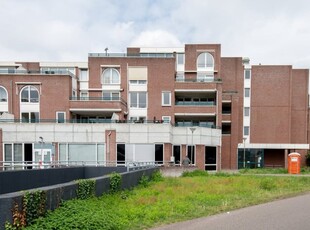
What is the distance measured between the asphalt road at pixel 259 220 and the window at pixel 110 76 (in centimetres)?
2793

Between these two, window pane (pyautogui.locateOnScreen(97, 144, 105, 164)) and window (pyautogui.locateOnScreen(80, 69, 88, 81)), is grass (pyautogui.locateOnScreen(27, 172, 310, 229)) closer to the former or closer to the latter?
window pane (pyautogui.locateOnScreen(97, 144, 105, 164))

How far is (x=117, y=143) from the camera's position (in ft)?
89.4

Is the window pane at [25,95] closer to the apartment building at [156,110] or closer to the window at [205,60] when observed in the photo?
the apartment building at [156,110]

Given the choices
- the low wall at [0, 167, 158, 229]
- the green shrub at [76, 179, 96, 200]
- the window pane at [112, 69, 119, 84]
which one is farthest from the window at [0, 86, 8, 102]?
the green shrub at [76, 179, 96, 200]

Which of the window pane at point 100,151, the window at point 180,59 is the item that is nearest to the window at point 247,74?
the window at point 180,59

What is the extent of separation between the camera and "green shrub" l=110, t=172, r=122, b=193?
1140 centimetres

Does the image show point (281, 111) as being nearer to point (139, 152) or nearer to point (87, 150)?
point (139, 152)

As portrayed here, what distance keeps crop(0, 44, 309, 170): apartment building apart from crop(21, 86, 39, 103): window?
0.11 metres

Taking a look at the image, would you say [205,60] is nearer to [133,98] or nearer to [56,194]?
[133,98]

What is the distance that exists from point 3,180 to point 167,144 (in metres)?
16.7

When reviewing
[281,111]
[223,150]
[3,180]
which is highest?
[281,111]

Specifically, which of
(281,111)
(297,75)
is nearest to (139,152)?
(281,111)

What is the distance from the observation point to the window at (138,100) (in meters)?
35.5

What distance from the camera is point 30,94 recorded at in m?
32.8
